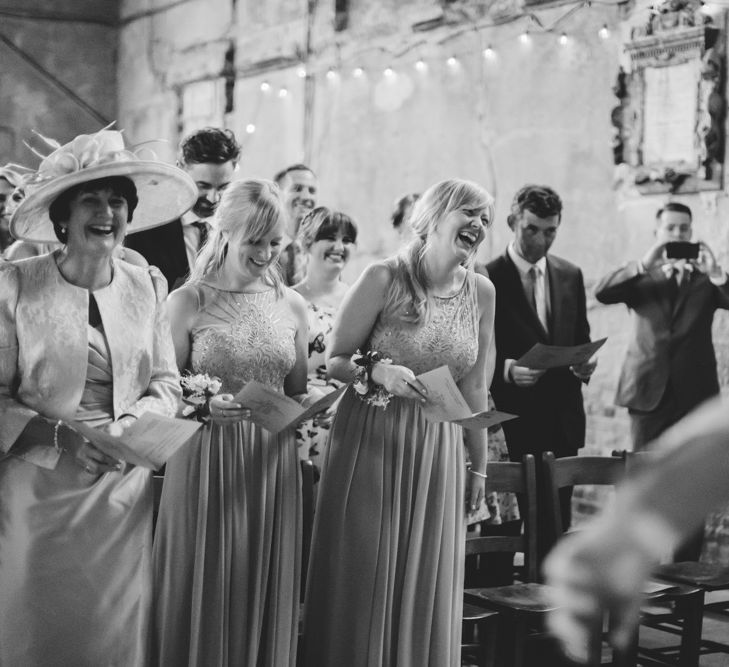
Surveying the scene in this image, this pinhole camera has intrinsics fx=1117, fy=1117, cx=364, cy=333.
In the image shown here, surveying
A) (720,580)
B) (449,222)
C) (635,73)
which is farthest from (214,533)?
(635,73)

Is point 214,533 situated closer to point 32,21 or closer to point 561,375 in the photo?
point 561,375

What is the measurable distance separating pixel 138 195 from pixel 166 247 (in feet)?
3.59

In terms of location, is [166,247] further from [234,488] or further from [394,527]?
[394,527]

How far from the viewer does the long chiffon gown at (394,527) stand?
3.49 metres

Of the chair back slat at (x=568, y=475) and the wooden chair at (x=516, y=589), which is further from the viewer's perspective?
the chair back slat at (x=568, y=475)

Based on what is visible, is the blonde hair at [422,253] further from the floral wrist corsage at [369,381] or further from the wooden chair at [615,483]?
the wooden chair at [615,483]

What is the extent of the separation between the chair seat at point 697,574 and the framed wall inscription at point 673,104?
2751 mm

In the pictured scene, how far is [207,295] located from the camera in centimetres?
345

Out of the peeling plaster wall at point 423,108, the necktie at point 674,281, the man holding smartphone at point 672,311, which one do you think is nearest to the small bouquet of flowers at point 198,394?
the man holding smartphone at point 672,311

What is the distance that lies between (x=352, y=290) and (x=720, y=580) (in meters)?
1.97

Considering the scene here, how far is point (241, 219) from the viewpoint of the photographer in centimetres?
342

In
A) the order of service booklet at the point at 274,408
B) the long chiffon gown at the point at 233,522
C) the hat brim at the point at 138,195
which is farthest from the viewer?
the long chiffon gown at the point at 233,522

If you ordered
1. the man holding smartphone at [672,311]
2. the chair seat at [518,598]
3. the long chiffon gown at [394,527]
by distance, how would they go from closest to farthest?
the long chiffon gown at [394,527] → the chair seat at [518,598] → the man holding smartphone at [672,311]

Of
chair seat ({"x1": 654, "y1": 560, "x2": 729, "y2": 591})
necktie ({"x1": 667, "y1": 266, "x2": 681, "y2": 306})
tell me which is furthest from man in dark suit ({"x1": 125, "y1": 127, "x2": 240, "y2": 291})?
necktie ({"x1": 667, "y1": 266, "x2": 681, "y2": 306})
